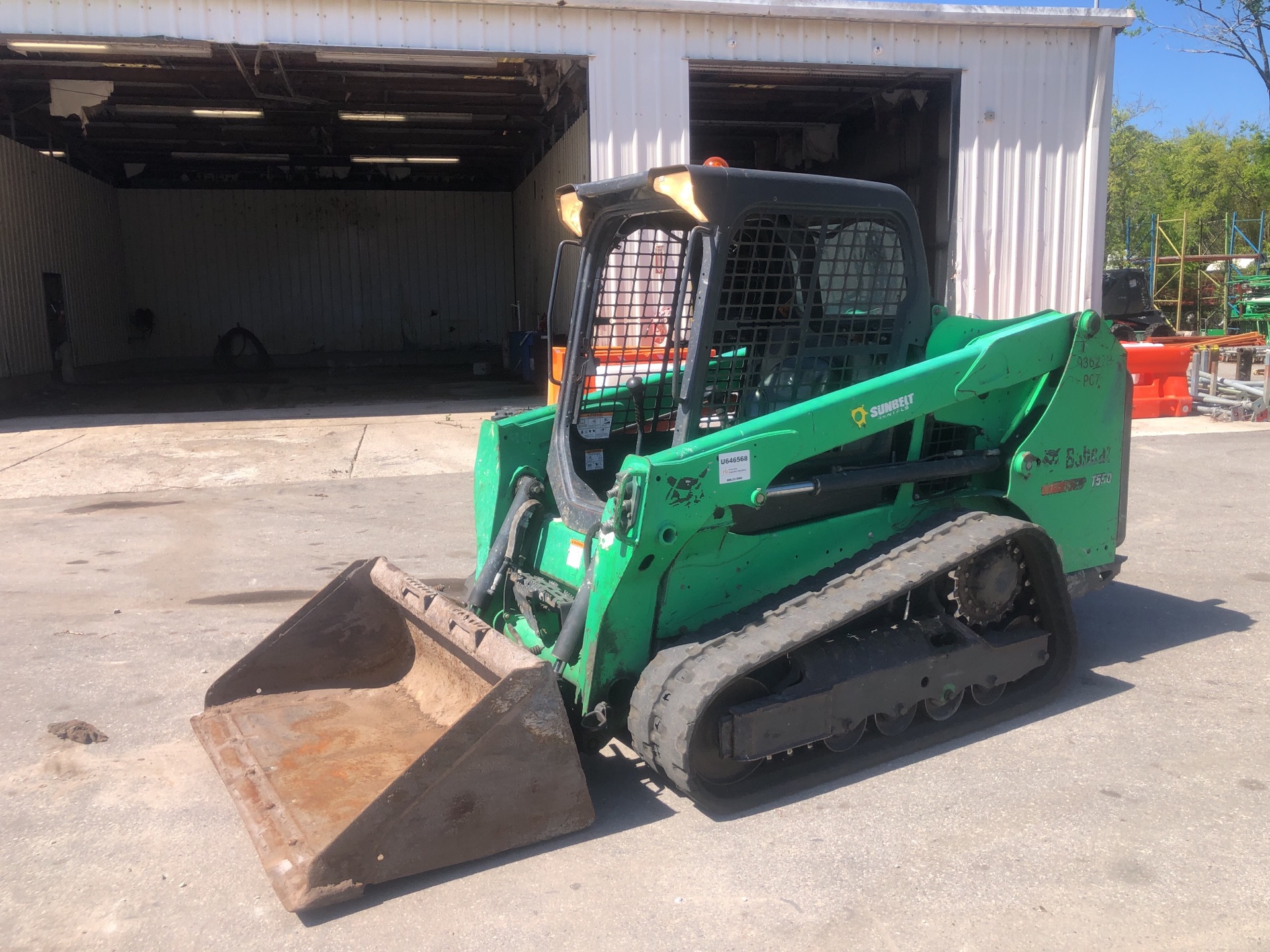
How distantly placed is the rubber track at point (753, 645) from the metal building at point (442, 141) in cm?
929

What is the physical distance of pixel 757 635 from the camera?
3.78m

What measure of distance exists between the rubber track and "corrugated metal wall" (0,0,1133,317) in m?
9.29

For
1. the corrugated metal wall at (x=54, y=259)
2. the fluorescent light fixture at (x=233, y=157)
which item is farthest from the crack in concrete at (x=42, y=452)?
the fluorescent light fixture at (x=233, y=157)

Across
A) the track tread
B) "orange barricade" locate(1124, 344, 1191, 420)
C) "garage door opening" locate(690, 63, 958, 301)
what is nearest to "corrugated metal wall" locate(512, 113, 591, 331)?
"garage door opening" locate(690, 63, 958, 301)

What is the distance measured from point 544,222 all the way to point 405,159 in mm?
6601

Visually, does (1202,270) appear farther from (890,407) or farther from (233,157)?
(890,407)

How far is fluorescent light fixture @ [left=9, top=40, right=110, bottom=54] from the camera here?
12062 millimetres

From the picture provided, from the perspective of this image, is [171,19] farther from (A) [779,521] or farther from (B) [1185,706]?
(B) [1185,706]

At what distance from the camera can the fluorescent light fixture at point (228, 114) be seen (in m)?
19.2

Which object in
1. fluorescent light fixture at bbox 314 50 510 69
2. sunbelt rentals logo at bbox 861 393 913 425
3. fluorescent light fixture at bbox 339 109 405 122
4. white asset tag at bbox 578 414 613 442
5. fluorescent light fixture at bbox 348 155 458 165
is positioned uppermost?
fluorescent light fixture at bbox 339 109 405 122

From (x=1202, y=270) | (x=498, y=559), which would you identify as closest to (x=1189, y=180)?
(x=1202, y=270)

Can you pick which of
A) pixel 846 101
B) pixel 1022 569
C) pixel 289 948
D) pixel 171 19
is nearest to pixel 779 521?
pixel 1022 569

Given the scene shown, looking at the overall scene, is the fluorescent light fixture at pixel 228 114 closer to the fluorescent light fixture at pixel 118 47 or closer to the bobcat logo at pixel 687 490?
the fluorescent light fixture at pixel 118 47

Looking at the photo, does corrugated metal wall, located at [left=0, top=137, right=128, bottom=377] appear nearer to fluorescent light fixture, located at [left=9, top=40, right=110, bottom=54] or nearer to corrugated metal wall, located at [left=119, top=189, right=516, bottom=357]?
corrugated metal wall, located at [left=119, top=189, right=516, bottom=357]
